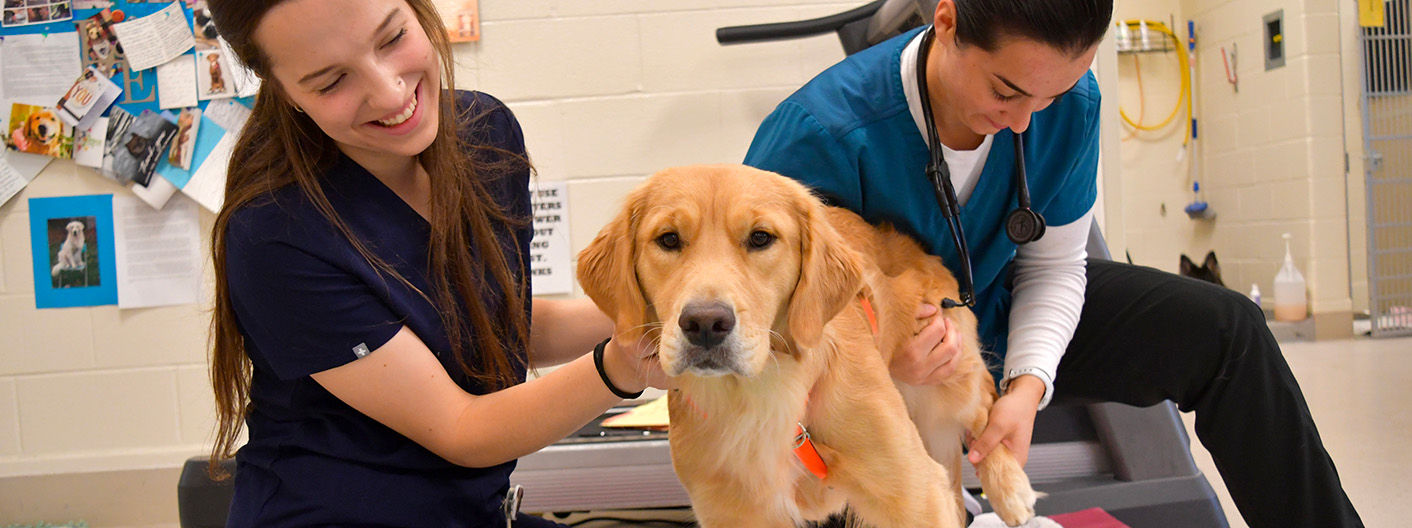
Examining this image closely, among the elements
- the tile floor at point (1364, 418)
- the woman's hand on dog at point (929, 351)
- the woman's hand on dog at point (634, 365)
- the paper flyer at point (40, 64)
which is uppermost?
the paper flyer at point (40, 64)

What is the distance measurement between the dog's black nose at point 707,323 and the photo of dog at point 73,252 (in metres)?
2.87

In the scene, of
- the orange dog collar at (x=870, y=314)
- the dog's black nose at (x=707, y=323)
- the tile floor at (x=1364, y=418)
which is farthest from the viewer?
the tile floor at (x=1364, y=418)

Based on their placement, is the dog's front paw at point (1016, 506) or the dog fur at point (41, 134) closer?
the dog's front paw at point (1016, 506)

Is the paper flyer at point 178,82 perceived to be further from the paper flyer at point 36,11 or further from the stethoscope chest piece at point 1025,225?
the stethoscope chest piece at point 1025,225

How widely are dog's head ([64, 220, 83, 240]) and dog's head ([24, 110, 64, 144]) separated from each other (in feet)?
0.93

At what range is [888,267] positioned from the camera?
5.02 feet

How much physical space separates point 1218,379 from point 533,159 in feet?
7.22

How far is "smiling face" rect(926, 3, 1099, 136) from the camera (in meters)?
1.28

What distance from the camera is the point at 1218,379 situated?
1.57m

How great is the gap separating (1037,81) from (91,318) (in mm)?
3196

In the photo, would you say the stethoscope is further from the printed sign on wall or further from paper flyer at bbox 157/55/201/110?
paper flyer at bbox 157/55/201/110

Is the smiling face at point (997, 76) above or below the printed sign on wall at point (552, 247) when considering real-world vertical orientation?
above

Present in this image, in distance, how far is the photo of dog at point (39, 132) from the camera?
9.67 ft

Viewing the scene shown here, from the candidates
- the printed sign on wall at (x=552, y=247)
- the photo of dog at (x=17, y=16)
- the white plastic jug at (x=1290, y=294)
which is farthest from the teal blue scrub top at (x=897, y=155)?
the white plastic jug at (x=1290, y=294)
